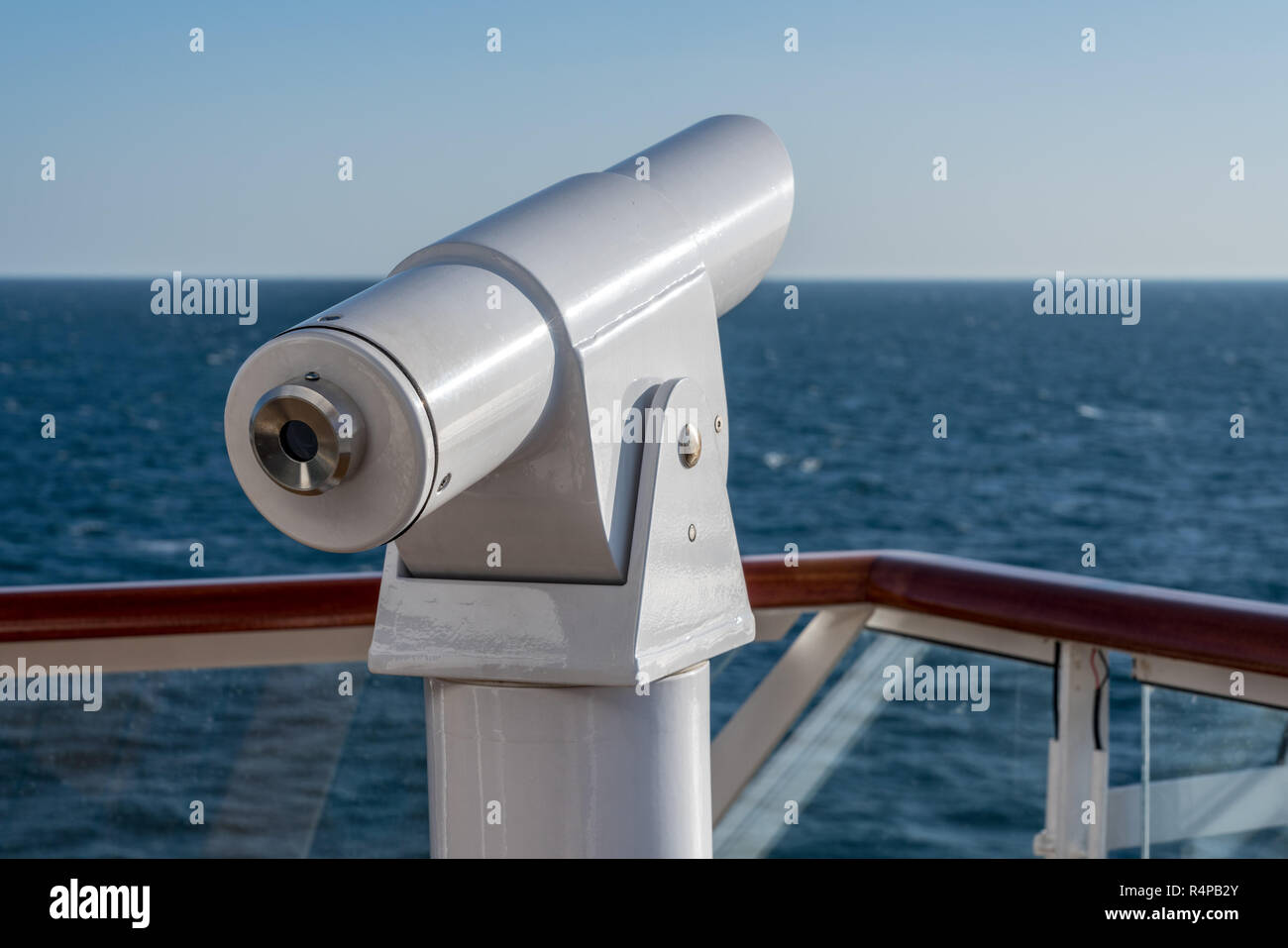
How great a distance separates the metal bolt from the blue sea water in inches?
32.9

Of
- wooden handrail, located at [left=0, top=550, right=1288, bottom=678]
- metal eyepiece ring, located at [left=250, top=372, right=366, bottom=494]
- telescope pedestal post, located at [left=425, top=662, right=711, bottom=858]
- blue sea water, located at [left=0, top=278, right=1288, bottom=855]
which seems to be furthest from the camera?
blue sea water, located at [left=0, top=278, right=1288, bottom=855]

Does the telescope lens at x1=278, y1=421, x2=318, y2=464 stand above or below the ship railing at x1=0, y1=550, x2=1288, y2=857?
above

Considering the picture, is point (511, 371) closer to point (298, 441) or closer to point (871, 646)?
point (298, 441)

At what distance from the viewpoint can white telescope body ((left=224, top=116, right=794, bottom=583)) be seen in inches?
25.2

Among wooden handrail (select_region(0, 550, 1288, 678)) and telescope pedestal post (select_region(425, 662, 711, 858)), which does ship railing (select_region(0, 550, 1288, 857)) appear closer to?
wooden handrail (select_region(0, 550, 1288, 678))

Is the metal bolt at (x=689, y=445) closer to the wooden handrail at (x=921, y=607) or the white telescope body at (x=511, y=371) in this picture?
the white telescope body at (x=511, y=371)

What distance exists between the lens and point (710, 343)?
869 millimetres

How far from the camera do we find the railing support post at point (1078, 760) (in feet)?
5.39

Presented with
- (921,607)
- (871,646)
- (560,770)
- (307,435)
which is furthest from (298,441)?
(871,646)

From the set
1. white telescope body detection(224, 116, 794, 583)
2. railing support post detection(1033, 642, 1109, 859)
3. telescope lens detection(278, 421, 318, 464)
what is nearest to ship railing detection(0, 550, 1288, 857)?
railing support post detection(1033, 642, 1109, 859)

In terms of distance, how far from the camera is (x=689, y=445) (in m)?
0.83

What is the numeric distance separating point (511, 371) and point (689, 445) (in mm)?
160

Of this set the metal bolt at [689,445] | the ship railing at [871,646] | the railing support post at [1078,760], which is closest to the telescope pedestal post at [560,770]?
the metal bolt at [689,445]
